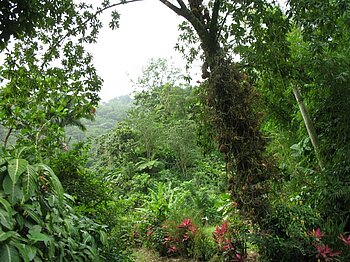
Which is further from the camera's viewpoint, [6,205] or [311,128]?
[311,128]

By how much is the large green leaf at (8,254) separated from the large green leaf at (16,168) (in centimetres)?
25

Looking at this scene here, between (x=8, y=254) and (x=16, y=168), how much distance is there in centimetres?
36

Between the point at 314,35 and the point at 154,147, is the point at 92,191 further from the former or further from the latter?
the point at 154,147

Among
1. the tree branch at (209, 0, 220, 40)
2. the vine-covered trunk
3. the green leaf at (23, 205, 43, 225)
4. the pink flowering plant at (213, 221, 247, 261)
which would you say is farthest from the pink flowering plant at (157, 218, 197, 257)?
the green leaf at (23, 205, 43, 225)

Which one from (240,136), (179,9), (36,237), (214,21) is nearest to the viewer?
(36,237)

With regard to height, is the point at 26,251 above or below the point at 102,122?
below

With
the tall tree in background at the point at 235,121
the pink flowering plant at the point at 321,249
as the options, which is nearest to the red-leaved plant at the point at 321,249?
the pink flowering plant at the point at 321,249

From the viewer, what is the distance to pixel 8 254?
3.69 ft

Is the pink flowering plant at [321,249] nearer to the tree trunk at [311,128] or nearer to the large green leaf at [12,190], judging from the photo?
the tree trunk at [311,128]

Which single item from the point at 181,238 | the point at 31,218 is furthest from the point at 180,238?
the point at 31,218

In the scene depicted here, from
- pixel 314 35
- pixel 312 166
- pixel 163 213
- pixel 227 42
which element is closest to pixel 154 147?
pixel 163 213

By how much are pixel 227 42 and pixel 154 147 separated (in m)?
9.78

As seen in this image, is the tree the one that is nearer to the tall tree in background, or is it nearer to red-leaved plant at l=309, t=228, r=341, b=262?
the tall tree in background

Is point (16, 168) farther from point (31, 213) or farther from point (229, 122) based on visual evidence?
point (229, 122)
